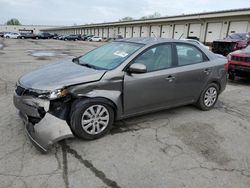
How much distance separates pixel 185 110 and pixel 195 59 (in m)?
1.15

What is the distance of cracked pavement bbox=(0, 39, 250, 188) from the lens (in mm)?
2623

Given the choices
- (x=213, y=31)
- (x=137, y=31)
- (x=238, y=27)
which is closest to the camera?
(x=238, y=27)

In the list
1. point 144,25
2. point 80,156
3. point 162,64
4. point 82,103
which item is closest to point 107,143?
point 80,156

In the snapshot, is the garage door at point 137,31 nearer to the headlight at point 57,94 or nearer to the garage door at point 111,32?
the garage door at point 111,32

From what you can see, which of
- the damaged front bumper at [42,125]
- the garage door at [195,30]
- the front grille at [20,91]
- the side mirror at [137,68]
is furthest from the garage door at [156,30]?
the damaged front bumper at [42,125]

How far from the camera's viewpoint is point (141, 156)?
10.3 feet

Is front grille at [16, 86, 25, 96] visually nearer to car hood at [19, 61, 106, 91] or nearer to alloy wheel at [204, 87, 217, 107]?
car hood at [19, 61, 106, 91]

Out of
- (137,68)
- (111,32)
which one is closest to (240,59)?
(137,68)

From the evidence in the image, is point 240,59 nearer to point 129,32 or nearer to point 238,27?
point 238,27

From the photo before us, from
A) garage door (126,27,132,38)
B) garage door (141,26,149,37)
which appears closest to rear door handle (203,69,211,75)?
garage door (141,26,149,37)

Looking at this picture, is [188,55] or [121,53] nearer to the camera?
[121,53]

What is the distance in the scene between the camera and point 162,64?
4.09 meters

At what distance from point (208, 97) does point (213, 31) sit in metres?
27.4

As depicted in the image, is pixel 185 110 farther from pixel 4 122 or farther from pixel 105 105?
pixel 4 122
